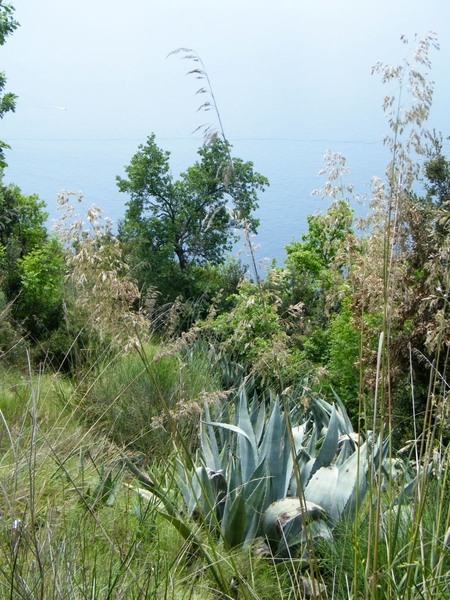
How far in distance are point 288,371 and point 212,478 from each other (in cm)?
248

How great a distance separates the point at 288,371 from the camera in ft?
16.8

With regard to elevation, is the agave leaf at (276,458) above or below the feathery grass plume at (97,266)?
below

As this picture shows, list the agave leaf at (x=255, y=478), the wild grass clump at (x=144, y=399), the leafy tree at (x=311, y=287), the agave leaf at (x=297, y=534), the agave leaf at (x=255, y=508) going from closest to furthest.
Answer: the agave leaf at (x=297, y=534) → the agave leaf at (x=255, y=508) → the agave leaf at (x=255, y=478) → the wild grass clump at (x=144, y=399) → the leafy tree at (x=311, y=287)

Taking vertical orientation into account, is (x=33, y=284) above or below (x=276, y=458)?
above

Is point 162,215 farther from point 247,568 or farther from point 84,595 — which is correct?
point 84,595

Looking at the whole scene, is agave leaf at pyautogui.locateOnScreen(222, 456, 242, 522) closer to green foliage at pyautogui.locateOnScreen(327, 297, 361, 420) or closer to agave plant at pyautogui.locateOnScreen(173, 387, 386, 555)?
agave plant at pyautogui.locateOnScreen(173, 387, 386, 555)

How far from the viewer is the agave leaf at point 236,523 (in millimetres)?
2447

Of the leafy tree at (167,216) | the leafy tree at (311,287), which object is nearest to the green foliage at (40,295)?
the leafy tree at (167,216)

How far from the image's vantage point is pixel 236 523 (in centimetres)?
250

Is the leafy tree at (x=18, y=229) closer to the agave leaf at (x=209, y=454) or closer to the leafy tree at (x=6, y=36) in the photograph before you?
the leafy tree at (x=6, y=36)

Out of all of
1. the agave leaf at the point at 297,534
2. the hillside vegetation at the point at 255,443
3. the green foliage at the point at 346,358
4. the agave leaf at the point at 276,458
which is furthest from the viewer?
the green foliage at the point at 346,358

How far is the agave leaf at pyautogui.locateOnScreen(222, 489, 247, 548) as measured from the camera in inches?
96.3

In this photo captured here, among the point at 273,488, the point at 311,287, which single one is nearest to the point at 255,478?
the point at 273,488

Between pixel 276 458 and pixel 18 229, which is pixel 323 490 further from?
pixel 18 229
